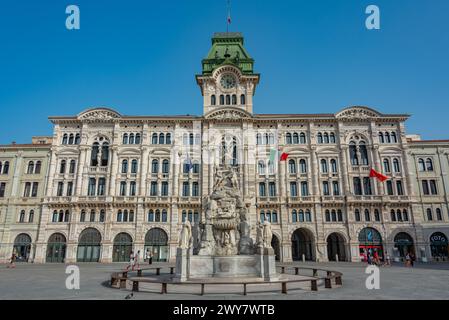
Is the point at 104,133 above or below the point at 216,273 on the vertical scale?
above

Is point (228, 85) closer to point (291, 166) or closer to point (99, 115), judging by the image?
point (291, 166)

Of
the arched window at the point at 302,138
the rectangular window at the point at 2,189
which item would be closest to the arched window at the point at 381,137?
the arched window at the point at 302,138

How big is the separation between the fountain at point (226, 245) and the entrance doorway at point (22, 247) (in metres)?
40.7

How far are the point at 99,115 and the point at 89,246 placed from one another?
22478 millimetres

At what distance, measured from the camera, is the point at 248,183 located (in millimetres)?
49781

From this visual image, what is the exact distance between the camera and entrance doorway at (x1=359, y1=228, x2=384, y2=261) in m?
46.8

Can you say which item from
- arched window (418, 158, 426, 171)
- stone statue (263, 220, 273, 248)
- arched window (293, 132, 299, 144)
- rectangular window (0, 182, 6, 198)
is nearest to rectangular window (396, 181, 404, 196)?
arched window (418, 158, 426, 171)

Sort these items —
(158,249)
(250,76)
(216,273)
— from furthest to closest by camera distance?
(250,76)
(158,249)
(216,273)

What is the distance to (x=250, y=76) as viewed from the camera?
55562 mm

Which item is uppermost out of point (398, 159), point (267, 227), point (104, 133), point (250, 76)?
point (250, 76)

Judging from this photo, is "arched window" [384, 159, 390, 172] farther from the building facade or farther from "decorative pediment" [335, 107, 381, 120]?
"decorative pediment" [335, 107, 381, 120]

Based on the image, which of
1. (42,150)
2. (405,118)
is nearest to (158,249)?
(42,150)
